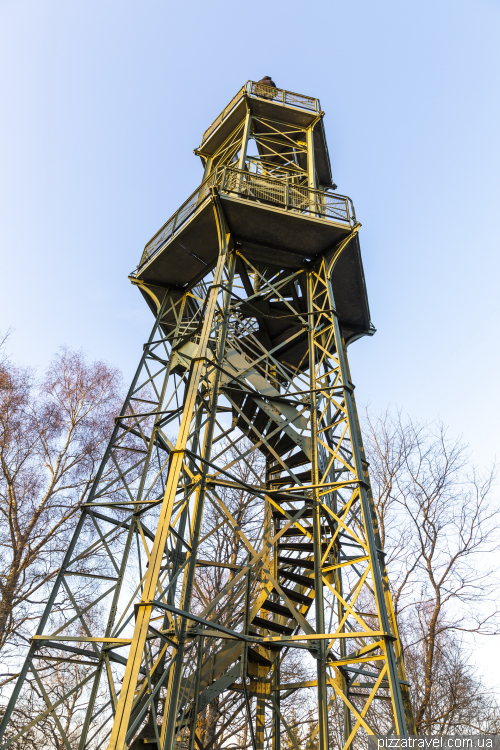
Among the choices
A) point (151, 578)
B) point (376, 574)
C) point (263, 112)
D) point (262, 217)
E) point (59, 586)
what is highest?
point (263, 112)

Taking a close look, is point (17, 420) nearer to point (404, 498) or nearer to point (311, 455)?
point (311, 455)

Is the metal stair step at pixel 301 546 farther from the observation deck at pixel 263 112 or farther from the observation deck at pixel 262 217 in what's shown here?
the observation deck at pixel 263 112

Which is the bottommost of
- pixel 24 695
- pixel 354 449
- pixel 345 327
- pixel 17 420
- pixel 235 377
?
pixel 24 695

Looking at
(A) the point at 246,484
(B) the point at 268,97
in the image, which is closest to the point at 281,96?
(B) the point at 268,97

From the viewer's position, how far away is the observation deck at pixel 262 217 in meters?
11.0

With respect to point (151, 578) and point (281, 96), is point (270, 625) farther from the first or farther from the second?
point (281, 96)

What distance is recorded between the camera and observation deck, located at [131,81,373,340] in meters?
11.0

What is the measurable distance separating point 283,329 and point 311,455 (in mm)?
4470

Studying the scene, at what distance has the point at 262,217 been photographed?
10805 millimetres

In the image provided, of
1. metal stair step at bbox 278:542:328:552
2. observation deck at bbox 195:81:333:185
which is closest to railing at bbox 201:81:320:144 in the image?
observation deck at bbox 195:81:333:185

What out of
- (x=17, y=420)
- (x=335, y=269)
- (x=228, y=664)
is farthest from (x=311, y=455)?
(x=17, y=420)

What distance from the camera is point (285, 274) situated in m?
13.3

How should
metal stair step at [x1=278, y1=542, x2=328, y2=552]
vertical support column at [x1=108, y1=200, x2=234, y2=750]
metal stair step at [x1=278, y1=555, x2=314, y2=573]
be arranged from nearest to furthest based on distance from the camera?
vertical support column at [x1=108, y1=200, x2=234, y2=750], metal stair step at [x1=278, y1=555, x2=314, y2=573], metal stair step at [x1=278, y1=542, x2=328, y2=552]

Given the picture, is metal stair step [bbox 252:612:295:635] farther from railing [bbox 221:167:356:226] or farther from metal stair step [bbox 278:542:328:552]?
railing [bbox 221:167:356:226]
